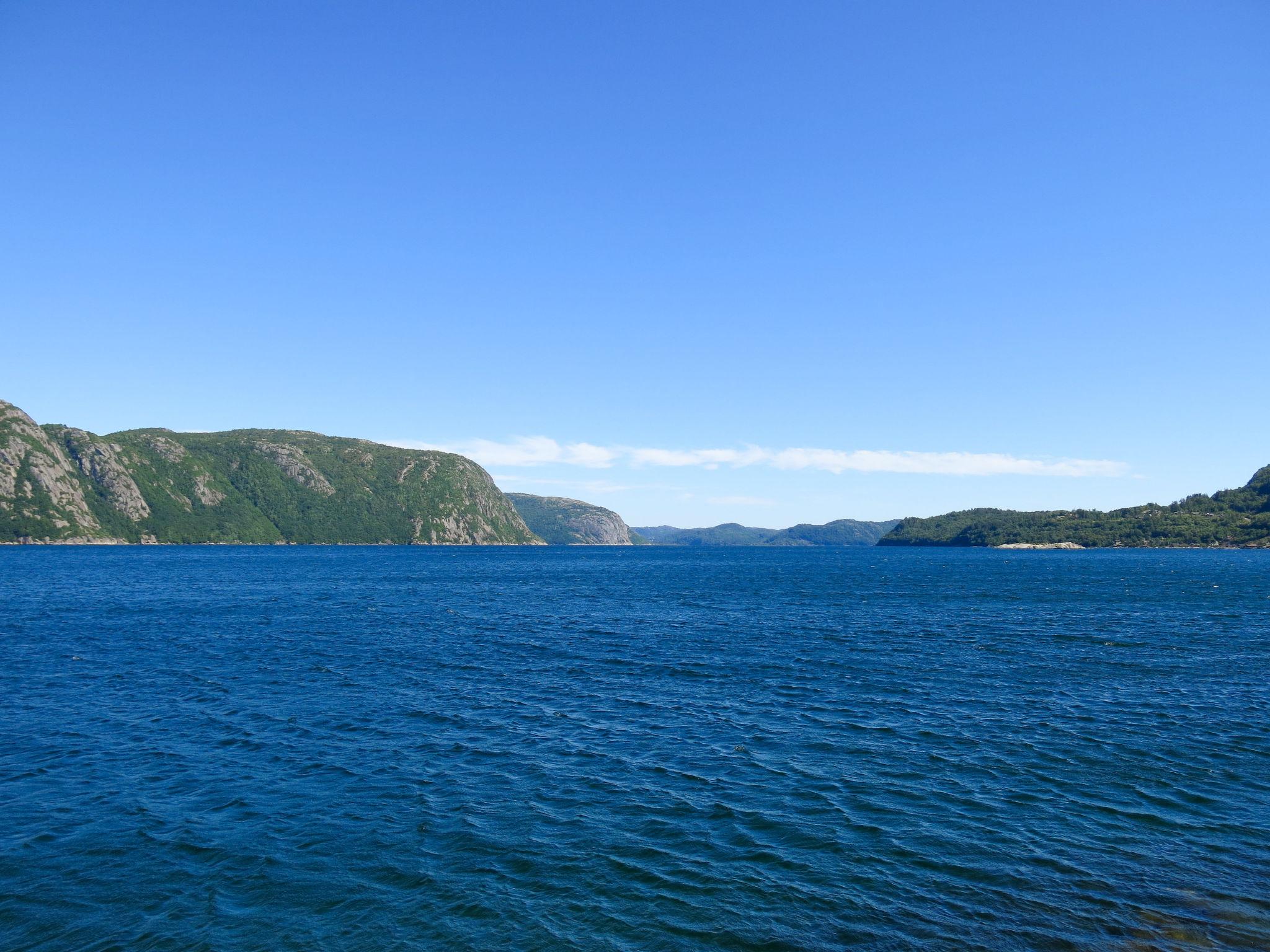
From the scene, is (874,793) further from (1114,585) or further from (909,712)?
(1114,585)

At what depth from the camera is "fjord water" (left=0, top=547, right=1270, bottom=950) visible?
1931 cm

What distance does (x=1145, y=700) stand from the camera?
43812 millimetres

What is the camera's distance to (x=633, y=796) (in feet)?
91.8

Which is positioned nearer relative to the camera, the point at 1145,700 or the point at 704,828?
the point at 704,828

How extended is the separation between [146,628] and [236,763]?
5599 cm

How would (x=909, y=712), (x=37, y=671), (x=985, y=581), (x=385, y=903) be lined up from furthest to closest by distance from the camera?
(x=985, y=581) → (x=37, y=671) → (x=909, y=712) → (x=385, y=903)

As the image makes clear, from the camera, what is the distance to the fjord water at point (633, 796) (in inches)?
760

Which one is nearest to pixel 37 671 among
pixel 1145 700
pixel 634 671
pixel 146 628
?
pixel 146 628

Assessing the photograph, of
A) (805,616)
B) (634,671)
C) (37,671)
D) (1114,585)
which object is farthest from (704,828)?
(1114,585)

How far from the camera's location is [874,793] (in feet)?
93.6

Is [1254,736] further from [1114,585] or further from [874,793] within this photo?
[1114,585]

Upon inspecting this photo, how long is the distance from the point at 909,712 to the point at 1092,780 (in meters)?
11.9

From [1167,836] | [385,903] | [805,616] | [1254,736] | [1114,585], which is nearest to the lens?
[385,903]

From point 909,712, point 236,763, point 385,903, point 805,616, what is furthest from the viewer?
point 805,616
